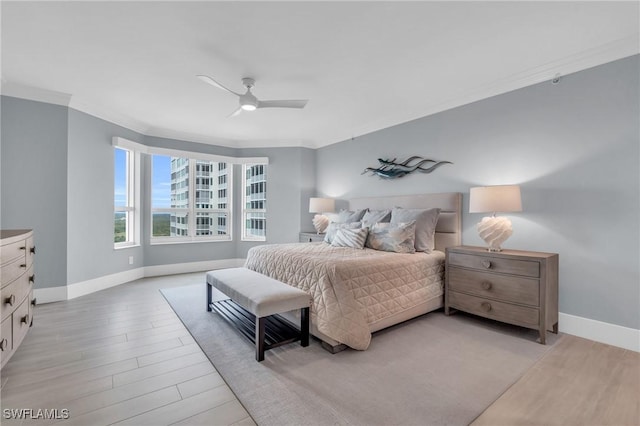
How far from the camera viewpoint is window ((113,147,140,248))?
4.57 metres

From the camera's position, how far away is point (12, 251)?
1934 mm

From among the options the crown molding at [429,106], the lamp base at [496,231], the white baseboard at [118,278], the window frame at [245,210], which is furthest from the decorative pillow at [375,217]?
the white baseboard at [118,278]

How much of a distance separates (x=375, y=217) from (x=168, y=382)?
2972 millimetres

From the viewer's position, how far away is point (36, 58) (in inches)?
106

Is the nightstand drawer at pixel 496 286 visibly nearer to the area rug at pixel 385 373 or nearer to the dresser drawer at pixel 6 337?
the area rug at pixel 385 373

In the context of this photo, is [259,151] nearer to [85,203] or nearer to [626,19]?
[85,203]

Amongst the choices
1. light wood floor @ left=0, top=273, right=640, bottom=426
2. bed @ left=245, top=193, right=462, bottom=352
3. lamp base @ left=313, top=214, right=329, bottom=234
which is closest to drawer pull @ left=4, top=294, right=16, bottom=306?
light wood floor @ left=0, top=273, right=640, bottom=426

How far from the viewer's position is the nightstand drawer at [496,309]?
252 centimetres

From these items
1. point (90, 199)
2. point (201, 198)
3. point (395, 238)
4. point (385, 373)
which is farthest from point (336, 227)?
point (90, 199)

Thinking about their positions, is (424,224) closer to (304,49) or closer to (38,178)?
(304,49)

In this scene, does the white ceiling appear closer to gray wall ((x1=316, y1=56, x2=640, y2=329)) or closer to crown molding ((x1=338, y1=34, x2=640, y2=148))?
crown molding ((x1=338, y1=34, x2=640, y2=148))

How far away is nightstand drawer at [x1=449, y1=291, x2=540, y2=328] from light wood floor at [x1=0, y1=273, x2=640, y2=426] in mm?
281

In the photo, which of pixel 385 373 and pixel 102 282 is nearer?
pixel 385 373

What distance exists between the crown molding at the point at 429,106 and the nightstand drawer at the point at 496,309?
7.41 feet
